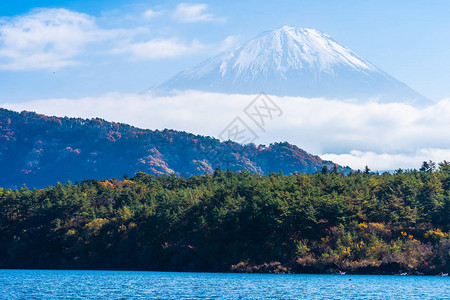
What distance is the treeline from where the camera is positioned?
7775 cm

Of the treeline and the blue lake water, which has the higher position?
the treeline

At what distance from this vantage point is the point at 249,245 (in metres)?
81.7

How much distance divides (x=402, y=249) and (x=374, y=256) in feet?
12.8

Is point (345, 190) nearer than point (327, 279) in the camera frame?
No

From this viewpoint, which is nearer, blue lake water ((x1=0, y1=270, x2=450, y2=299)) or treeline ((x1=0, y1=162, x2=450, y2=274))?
blue lake water ((x1=0, y1=270, x2=450, y2=299))

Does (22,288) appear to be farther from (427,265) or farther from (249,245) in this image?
(427,265)

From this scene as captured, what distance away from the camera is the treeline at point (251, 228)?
3061 inches

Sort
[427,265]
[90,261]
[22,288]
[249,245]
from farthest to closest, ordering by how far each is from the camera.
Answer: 1. [90,261]
2. [249,245]
3. [427,265]
4. [22,288]

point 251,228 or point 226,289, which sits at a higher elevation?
point 251,228

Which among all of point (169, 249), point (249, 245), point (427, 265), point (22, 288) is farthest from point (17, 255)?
point (427, 265)

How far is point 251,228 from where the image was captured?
82562 mm

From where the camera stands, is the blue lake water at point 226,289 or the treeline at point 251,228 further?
the treeline at point 251,228

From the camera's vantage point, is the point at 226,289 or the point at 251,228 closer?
the point at 226,289

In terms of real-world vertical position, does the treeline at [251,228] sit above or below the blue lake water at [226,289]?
above
